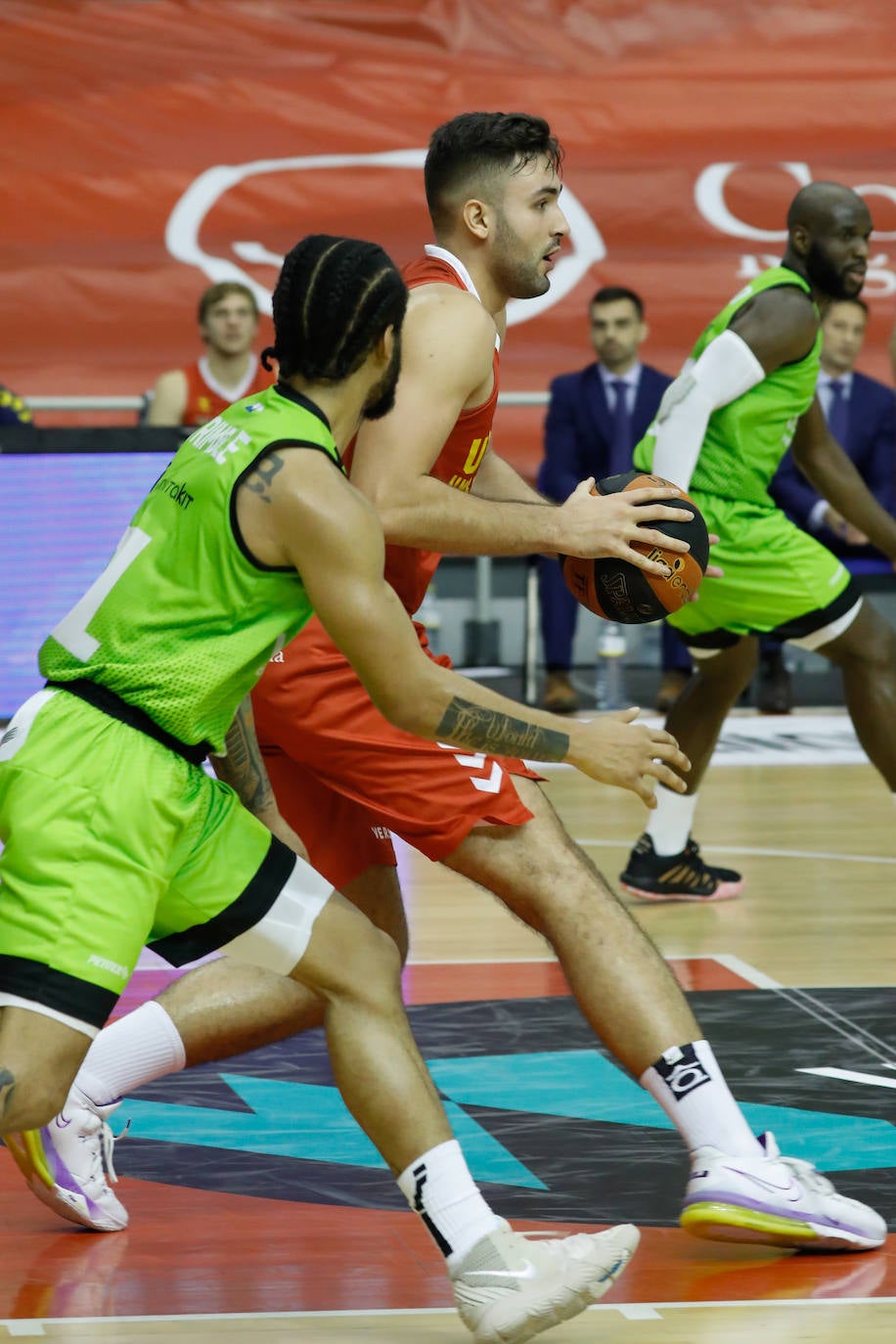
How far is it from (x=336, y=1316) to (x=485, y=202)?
1.99m

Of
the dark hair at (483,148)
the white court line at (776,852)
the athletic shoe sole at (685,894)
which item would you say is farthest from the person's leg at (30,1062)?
the white court line at (776,852)

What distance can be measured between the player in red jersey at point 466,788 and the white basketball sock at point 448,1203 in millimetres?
485

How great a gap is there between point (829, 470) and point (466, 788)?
3.03 meters

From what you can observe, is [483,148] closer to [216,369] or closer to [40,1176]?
[40,1176]

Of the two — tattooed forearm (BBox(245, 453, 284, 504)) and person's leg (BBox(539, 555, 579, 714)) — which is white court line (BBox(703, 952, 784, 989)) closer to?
tattooed forearm (BBox(245, 453, 284, 504))

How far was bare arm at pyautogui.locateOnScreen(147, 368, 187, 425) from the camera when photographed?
987 cm

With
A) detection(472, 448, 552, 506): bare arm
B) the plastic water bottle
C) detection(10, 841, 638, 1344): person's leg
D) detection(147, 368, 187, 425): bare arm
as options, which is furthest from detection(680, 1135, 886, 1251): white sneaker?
the plastic water bottle

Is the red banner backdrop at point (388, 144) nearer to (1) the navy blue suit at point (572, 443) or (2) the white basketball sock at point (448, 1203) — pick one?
(1) the navy blue suit at point (572, 443)

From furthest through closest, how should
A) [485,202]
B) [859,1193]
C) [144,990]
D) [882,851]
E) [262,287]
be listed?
1. [262,287]
2. [882,851]
3. [144,990]
4. [485,202]
5. [859,1193]

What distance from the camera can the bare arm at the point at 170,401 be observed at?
9867 mm

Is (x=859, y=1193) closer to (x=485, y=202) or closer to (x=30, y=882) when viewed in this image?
(x=30, y=882)

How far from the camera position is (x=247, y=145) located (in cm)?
1133

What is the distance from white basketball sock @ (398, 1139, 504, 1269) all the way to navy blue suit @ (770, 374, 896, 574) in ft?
24.9

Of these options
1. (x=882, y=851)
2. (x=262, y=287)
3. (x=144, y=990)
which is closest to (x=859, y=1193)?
(x=144, y=990)
